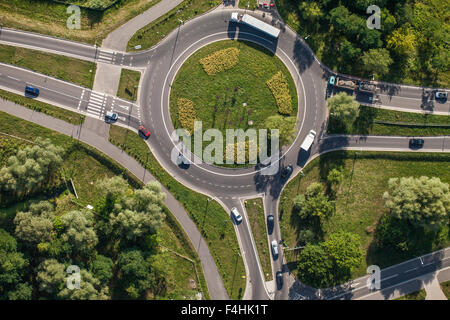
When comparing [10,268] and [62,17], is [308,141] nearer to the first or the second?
[62,17]

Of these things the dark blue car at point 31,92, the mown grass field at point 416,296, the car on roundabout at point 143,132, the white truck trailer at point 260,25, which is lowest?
the mown grass field at point 416,296

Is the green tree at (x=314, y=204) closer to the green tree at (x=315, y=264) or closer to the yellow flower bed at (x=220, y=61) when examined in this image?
the green tree at (x=315, y=264)

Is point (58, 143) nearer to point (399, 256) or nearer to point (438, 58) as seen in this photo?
point (399, 256)

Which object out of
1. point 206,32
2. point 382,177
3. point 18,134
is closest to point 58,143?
point 18,134

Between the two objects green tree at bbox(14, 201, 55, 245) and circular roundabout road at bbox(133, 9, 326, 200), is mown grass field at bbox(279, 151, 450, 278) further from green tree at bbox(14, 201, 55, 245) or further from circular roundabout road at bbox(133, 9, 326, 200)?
green tree at bbox(14, 201, 55, 245)

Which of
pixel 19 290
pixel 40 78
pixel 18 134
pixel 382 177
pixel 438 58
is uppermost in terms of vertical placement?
pixel 438 58
